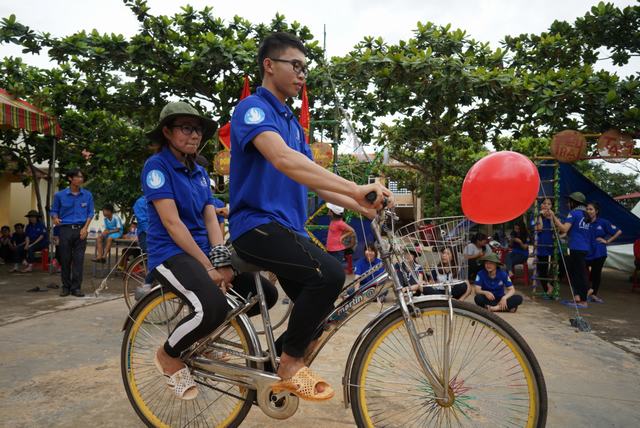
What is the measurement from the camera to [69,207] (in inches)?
275

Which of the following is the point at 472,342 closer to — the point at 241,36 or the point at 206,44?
the point at 206,44

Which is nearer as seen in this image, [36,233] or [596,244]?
[596,244]

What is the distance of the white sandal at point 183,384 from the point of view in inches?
92.2

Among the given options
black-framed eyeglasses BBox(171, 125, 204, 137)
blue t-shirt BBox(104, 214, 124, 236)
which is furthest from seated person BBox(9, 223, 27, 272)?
black-framed eyeglasses BBox(171, 125, 204, 137)

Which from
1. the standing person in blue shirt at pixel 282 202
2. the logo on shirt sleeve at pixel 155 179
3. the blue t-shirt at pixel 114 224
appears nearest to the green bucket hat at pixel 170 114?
the logo on shirt sleeve at pixel 155 179

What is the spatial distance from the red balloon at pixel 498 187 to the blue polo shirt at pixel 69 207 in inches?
236

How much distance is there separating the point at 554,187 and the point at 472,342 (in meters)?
7.39

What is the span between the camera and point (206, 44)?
32.6ft

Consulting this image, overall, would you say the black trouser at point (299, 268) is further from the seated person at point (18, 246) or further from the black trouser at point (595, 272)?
the seated person at point (18, 246)

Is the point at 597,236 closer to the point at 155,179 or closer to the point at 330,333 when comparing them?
the point at 330,333

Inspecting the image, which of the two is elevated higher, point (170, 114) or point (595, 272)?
point (170, 114)

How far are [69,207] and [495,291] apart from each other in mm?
6083

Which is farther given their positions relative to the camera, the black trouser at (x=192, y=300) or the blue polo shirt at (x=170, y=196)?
the blue polo shirt at (x=170, y=196)

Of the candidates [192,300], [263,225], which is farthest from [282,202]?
[192,300]
